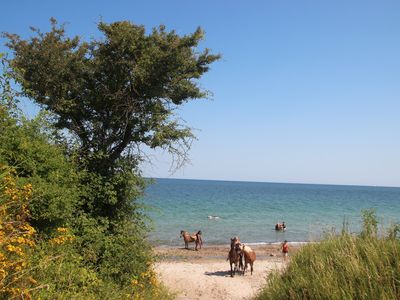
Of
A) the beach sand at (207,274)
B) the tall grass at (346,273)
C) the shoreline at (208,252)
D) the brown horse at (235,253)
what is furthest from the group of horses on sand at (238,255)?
the tall grass at (346,273)

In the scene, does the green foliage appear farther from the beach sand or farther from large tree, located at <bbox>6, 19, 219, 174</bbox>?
the beach sand

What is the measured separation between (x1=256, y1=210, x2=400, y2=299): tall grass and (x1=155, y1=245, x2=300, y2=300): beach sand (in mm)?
3709

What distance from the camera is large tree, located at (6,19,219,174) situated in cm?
1174

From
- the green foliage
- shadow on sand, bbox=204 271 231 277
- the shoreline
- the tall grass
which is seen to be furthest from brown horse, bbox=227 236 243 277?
the green foliage

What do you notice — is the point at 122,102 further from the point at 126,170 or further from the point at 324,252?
the point at 324,252

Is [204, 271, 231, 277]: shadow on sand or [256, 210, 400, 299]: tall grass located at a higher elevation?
[256, 210, 400, 299]: tall grass

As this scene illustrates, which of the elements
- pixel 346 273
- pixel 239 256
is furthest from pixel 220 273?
pixel 346 273

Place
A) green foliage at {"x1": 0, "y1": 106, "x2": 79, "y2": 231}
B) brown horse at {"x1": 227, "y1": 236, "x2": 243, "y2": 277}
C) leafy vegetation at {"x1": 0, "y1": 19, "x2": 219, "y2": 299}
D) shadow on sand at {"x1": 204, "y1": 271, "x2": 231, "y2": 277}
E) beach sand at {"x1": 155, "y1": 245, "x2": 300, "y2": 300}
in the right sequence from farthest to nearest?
shadow on sand at {"x1": 204, "y1": 271, "x2": 231, "y2": 277}
brown horse at {"x1": 227, "y1": 236, "x2": 243, "y2": 277}
beach sand at {"x1": 155, "y1": 245, "x2": 300, "y2": 300}
leafy vegetation at {"x1": 0, "y1": 19, "x2": 219, "y2": 299}
green foliage at {"x1": 0, "y1": 106, "x2": 79, "y2": 231}

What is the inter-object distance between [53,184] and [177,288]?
9.48 metres

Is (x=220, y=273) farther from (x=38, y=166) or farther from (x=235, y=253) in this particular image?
(x=38, y=166)

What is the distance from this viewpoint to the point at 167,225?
133 feet

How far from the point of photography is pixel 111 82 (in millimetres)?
12219

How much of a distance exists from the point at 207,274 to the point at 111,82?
11.6 m

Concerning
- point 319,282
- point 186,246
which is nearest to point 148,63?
point 319,282
